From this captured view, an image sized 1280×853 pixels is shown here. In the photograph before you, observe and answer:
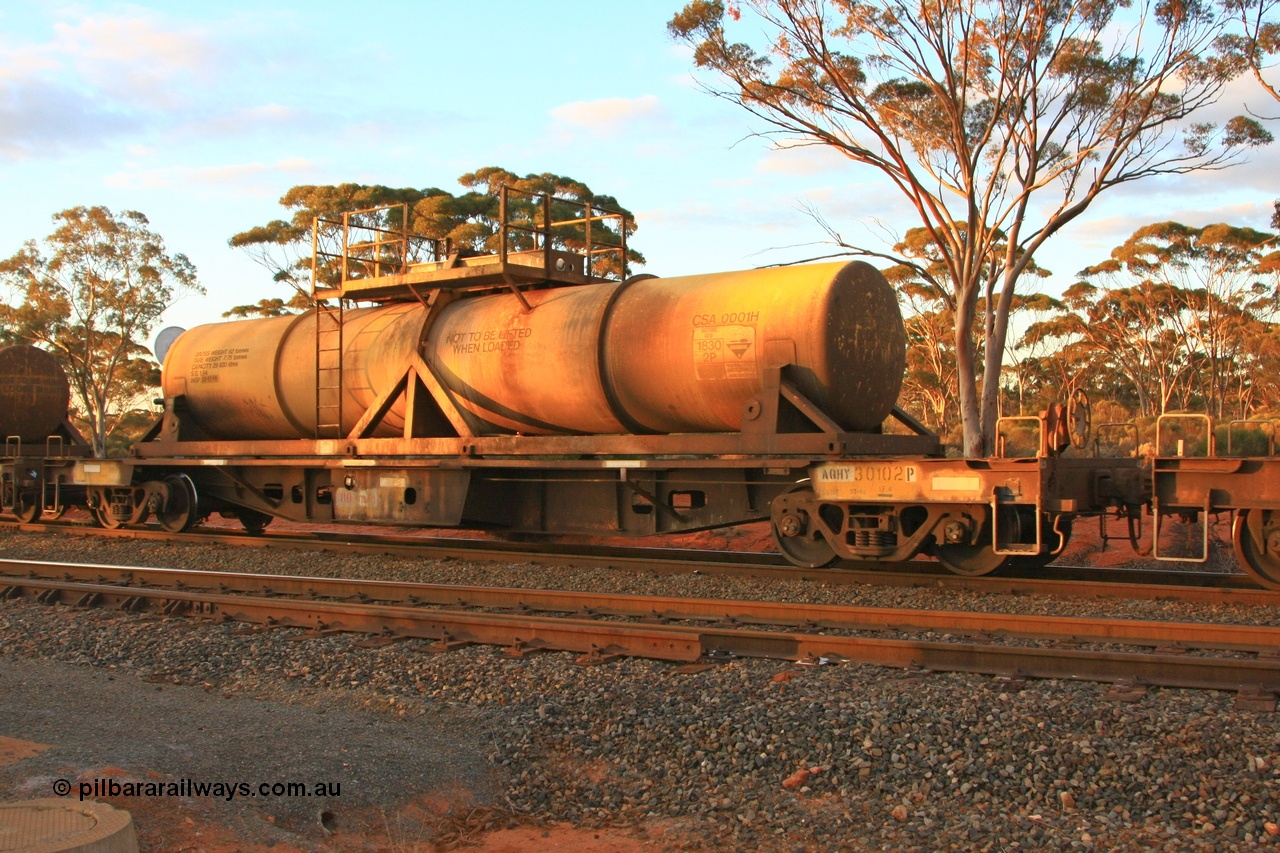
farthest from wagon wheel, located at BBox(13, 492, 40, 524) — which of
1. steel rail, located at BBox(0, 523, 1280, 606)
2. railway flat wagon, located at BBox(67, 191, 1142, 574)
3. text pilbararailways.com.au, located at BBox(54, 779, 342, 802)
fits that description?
text pilbararailways.com.au, located at BBox(54, 779, 342, 802)

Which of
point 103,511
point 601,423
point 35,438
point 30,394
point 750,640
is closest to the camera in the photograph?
point 750,640

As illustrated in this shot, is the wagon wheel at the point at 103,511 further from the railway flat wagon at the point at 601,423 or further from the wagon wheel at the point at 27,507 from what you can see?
the wagon wheel at the point at 27,507

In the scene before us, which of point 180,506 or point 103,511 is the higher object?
point 180,506

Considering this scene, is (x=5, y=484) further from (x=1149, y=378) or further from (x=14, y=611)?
(x=1149, y=378)

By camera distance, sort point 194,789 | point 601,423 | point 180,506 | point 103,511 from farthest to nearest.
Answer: point 103,511
point 180,506
point 601,423
point 194,789

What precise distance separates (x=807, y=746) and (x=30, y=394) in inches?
723

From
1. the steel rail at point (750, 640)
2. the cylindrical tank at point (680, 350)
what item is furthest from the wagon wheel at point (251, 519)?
the steel rail at point (750, 640)

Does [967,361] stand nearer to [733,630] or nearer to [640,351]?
[640,351]

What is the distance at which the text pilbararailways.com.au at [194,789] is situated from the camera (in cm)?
473

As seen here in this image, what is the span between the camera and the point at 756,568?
10.8 m

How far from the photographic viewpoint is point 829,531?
10211 millimetres

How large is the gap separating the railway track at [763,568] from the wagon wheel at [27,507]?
5.83ft

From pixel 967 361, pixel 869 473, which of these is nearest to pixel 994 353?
pixel 967 361

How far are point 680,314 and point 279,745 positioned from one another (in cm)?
654
